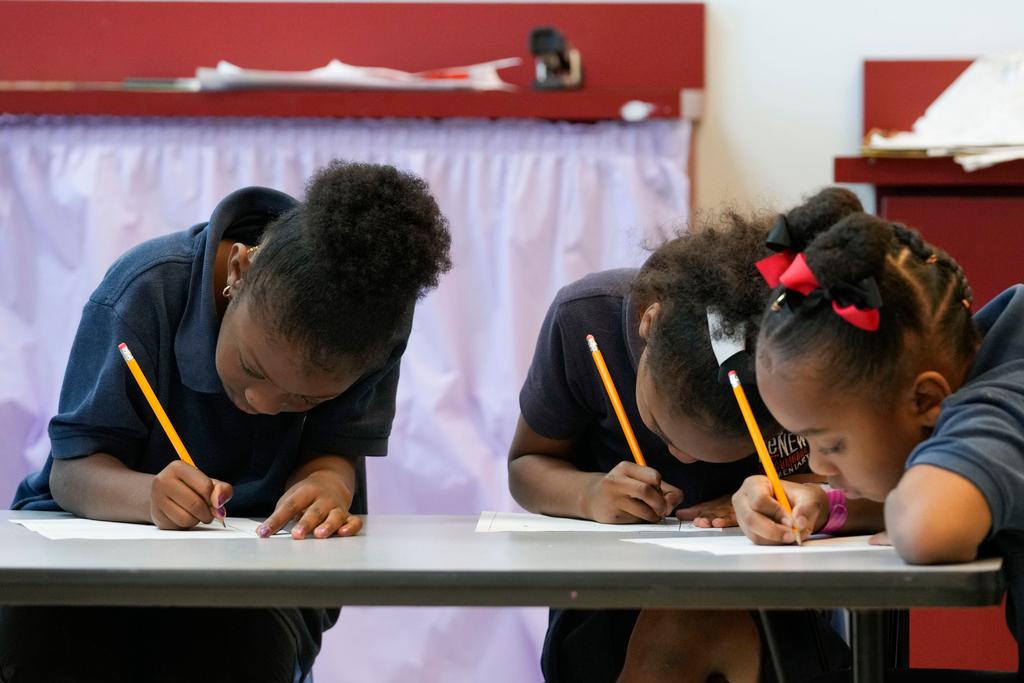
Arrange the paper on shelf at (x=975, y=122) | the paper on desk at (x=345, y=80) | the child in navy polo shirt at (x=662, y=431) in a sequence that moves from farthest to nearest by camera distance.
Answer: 1. the paper on desk at (x=345, y=80)
2. the paper on shelf at (x=975, y=122)
3. the child in navy polo shirt at (x=662, y=431)

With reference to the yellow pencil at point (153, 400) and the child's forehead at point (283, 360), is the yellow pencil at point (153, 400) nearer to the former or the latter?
the yellow pencil at point (153, 400)

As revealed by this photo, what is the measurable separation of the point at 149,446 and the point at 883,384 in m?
0.81

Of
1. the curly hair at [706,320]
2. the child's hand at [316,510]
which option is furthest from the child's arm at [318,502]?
the curly hair at [706,320]

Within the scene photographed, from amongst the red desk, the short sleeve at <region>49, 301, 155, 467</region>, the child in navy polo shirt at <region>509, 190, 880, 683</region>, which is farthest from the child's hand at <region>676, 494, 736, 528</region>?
the red desk

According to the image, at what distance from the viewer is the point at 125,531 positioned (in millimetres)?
1152

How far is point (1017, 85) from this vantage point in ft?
6.82

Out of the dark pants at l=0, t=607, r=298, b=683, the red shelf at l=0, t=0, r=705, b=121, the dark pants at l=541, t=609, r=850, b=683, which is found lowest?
the dark pants at l=541, t=609, r=850, b=683

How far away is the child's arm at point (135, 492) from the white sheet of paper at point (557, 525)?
0.26 metres

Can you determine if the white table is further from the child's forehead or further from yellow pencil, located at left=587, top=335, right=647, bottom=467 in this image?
yellow pencil, located at left=587, top=335, right=647, bottom=467

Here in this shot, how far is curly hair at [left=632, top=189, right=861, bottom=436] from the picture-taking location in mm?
1242

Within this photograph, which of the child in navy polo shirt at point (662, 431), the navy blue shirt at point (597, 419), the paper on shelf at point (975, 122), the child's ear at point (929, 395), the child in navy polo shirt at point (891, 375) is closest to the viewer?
the child in navy polo shirt at point (891, 375)

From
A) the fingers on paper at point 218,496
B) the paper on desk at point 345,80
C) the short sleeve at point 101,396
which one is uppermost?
the paper on desk at point 345,80

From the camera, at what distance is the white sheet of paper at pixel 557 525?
1240mm

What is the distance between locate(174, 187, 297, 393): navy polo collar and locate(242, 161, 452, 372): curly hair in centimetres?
9
